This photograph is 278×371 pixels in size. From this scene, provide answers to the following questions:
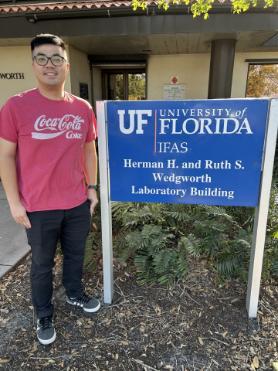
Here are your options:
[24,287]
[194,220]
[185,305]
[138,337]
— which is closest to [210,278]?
[185,305]

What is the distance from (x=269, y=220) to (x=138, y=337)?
66.4 inches

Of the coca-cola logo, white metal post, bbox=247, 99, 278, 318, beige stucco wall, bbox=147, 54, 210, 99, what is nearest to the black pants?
the coca-cola logo

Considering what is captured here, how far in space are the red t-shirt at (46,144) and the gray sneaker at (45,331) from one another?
0.85 meters

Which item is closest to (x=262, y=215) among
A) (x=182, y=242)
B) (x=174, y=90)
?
(x=182, y=242)

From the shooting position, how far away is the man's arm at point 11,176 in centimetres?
175

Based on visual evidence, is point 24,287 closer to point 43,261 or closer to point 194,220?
point 43,261

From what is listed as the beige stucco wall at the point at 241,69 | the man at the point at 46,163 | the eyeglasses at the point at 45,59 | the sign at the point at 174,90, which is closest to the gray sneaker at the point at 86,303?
the man at the point at 46,163

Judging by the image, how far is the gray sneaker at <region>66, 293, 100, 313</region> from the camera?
7.68ft

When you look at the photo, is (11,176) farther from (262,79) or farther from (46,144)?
(262,79)

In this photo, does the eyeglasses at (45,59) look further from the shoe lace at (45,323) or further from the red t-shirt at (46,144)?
the shoe lace at (45,323)

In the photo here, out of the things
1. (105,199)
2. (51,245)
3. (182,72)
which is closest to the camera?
(51,245)

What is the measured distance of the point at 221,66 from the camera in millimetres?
6828

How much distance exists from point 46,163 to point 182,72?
7.44 m

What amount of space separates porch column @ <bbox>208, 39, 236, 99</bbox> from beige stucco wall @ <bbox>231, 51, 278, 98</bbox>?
1.52 m
